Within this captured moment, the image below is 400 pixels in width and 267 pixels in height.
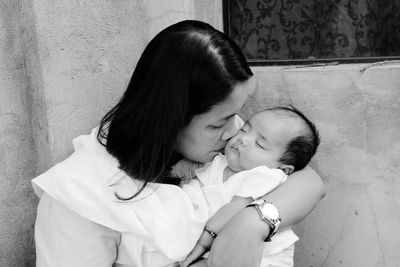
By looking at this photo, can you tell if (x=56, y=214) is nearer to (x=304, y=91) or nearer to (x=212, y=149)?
(x=212, y=149)

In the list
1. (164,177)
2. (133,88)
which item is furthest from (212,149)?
(133,88)

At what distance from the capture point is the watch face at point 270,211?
1.76m

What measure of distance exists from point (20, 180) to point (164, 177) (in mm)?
552

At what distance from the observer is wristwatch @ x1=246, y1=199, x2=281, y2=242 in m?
1.76

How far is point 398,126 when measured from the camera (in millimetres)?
2283

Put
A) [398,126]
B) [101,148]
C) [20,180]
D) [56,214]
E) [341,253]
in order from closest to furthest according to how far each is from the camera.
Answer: [56,214], [101,148], [20,180], [398,126], [341,253]

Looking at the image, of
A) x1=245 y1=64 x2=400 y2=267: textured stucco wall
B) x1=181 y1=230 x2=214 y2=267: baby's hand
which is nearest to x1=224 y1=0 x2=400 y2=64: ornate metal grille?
x1=245 y1=64 x2=400 y2=267: textured stucco wall

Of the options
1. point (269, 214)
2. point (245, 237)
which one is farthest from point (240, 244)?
point (269, 214)

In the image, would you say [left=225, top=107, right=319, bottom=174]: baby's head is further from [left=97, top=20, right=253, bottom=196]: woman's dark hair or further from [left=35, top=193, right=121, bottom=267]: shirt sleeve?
[left=35, top=193, right=121, bottom=267]: shirt sleeve

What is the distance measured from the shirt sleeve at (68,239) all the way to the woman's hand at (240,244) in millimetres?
367

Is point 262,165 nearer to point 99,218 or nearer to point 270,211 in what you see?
point 270,211

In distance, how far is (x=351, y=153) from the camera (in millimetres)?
2373

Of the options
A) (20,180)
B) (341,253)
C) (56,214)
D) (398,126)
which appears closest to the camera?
(56,214)

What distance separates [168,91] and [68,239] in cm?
58
